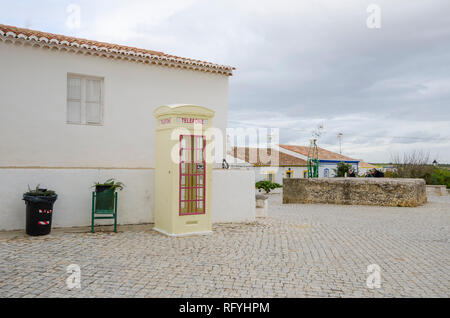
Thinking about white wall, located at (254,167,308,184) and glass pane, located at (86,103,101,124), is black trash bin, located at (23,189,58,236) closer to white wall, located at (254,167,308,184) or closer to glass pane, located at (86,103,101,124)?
glass pane, located at (86,103,101,124)

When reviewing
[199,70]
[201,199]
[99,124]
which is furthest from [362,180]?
[99,124]

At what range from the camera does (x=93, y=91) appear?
10.9m

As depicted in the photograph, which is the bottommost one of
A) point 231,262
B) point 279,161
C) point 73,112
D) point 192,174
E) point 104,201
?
Answer: point 231,262

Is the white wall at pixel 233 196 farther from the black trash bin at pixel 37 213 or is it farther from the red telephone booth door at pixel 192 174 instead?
the black trash bin at pixel 37 213

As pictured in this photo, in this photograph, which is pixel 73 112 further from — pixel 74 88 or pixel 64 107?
pixel 74 88

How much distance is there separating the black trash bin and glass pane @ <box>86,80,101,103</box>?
13.4 ft

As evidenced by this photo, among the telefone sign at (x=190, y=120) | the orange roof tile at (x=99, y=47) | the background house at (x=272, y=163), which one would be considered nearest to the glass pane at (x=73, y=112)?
the orange roof tile at (x=99, y=47)

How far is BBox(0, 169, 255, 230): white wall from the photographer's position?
811cm

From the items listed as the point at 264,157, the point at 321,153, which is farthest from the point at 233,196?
the point at 321,153

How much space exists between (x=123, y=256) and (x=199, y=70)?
7.84 m

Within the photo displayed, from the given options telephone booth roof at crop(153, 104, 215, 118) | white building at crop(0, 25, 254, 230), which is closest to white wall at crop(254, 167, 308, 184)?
white building at crop(0, 25, 254, 230)

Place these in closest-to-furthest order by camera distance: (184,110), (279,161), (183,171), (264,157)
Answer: (184,110), (183,171), (279,161), (264,157)

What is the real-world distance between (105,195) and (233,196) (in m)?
3.52

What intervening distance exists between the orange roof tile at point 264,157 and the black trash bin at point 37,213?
33.9 metres
